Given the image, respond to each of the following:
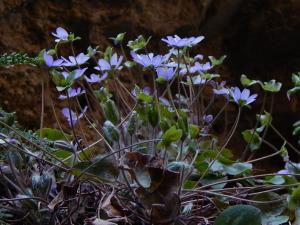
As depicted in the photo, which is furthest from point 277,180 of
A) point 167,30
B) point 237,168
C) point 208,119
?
point 167,30

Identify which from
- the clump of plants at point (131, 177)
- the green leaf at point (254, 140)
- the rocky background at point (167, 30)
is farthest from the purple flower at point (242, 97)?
the rocky background at point (167, 30)

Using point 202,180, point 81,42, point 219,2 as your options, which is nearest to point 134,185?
point 202,180

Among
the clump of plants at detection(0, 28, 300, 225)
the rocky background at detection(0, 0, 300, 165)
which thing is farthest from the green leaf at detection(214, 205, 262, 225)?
the rocky background at detection(0, 0, 300, 165)

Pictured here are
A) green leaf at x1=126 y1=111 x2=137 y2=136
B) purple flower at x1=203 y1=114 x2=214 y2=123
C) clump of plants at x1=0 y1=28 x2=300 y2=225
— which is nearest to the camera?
clump of plants at x1=0 y1=28 x2=300 y2=225

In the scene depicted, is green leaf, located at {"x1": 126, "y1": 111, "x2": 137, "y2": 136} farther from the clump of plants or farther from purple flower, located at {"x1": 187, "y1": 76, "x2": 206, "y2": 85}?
purple flower, located at {"x1": 187, "y1": 76, "x2": 206, "y2": 85}

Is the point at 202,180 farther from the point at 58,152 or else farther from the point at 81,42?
the point at 81,42
